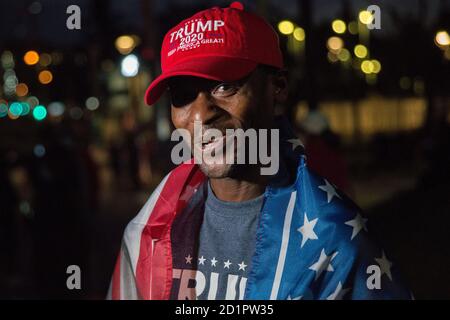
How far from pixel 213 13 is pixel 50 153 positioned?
22.2ft

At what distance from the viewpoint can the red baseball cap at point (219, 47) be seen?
2131 millimetres

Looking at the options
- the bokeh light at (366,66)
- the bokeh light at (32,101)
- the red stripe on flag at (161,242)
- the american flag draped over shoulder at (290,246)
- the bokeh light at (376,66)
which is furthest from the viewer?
the bokeh light at (32,101)

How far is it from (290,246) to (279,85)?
0.58 meters

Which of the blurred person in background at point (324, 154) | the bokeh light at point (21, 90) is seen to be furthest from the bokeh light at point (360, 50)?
the bokeh light at point (21, 90)

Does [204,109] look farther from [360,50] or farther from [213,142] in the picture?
[360,50]

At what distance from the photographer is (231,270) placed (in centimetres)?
221

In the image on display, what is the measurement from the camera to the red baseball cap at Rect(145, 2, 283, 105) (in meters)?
2.13

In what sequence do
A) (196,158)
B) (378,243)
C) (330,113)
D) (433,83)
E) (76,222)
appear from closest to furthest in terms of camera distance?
(378,243) → (196,158) → (76,222) → (433,83) → (330,113)

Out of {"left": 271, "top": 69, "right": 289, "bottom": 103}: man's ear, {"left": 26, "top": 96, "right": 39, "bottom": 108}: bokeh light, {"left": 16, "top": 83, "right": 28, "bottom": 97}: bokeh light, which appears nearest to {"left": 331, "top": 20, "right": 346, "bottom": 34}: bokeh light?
{"left": 271, "top": 69, "right": 289, "bottom": 103}: man's ear

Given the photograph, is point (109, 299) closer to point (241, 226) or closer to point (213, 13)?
point (241, 226)

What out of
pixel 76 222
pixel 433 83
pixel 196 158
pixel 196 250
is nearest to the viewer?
pixel 196 158

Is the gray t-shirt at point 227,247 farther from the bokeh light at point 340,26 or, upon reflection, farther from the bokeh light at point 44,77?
the bokeh light at point 44,77

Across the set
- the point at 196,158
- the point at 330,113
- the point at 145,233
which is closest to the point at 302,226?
the point at 196,158

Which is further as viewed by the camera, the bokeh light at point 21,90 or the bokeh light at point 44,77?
the bokeh light at point 21,90
